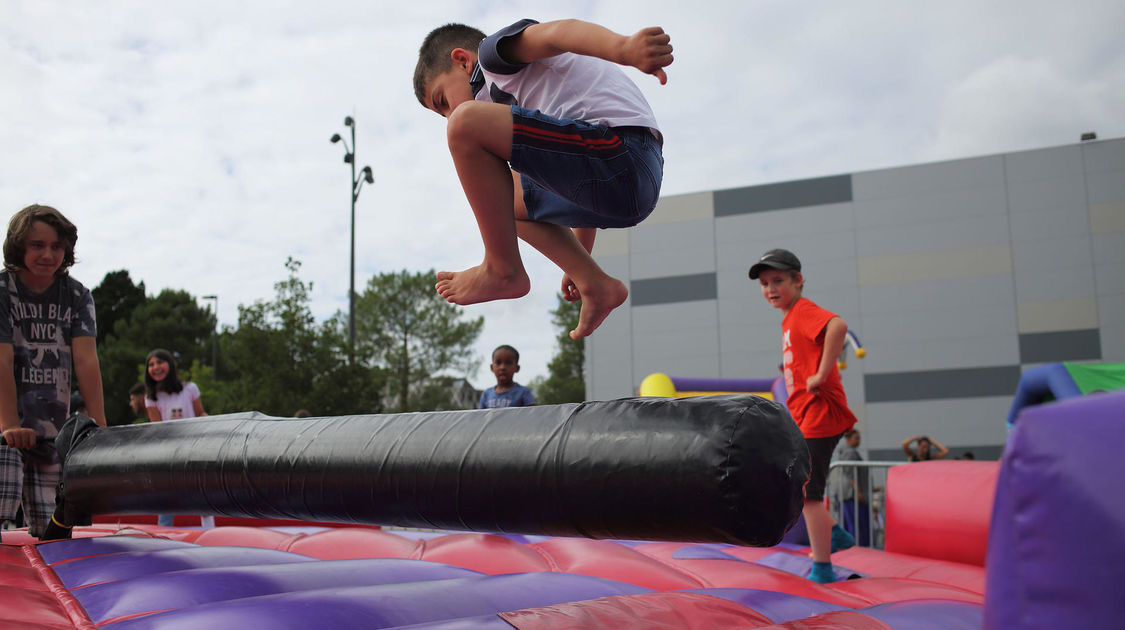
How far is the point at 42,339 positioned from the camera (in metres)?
3.04

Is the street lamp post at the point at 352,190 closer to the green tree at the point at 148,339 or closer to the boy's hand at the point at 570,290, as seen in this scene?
the boy's hand at the point at 570,290

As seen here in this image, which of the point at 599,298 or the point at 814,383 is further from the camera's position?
the point at 814,383

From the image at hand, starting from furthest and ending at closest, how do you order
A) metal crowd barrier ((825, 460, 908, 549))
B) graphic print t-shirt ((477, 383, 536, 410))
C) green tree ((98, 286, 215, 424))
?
green tree ((98, 286, 215, 424)) < metal crowd barrier ((825, 460, 908, 549)) < graphic print t-shirt ((477, 383, 536, 410))

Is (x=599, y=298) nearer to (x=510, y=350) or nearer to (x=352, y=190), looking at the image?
(x=510, y=350)

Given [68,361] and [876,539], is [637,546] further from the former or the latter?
[876,539]

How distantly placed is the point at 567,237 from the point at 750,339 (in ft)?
53.8

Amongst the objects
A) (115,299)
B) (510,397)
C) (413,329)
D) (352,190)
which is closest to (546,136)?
(510,397)

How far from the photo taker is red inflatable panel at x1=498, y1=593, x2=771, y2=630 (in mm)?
1540

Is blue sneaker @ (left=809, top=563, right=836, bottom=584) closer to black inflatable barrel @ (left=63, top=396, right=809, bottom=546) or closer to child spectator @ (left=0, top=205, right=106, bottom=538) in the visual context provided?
black inflatable barrel @ (left=63, top=396, right=809, bottom=546)

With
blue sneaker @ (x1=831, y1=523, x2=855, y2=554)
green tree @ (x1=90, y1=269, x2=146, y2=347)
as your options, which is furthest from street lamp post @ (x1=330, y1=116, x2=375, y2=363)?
green tree @ (x1=90, y1=269, x2=146, y2=347)

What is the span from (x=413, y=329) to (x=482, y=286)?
31028mm

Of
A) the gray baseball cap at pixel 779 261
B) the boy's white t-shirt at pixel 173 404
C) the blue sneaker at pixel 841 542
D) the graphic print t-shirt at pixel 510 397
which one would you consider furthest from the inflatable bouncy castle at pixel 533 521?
the boy's white t-shirt at pixel 173 404

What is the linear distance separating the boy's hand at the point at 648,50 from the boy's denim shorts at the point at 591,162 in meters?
0.27

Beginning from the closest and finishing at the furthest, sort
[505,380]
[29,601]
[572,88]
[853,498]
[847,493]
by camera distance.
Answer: [29,601]
[572,88]
[505,380]
[847,493]
[853,498]
